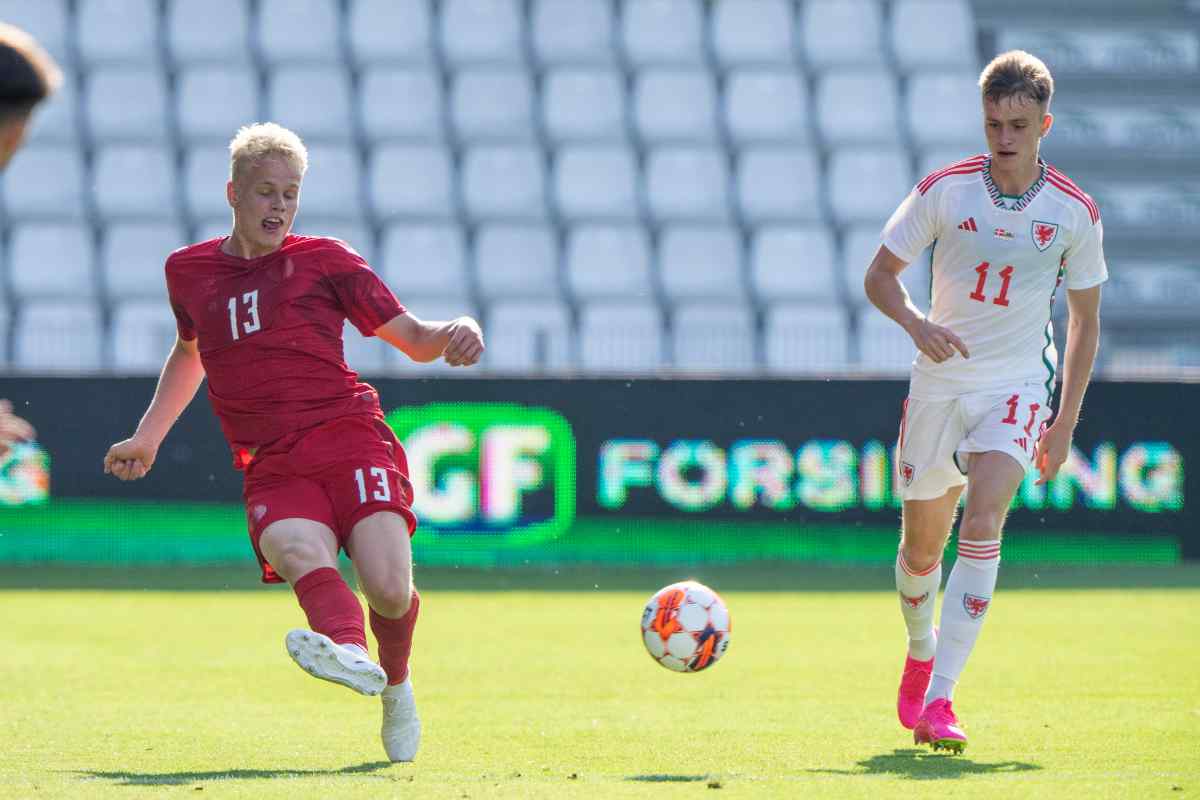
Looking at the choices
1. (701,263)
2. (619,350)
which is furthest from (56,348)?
(701,263)

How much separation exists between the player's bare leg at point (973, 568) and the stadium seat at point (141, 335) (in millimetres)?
10322

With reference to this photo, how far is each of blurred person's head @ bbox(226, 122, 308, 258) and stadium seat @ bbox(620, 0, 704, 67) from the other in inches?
614

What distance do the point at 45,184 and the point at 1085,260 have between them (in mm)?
15344

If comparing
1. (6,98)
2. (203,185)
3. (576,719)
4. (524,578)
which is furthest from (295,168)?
(203,185)

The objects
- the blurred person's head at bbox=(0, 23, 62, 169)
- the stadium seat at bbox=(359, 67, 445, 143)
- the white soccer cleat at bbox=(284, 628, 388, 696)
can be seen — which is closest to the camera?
the blurred person's head at bbox=(0, 23, 62, 169)

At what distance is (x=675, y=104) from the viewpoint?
798 inches

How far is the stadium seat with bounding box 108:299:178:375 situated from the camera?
15.9 meters

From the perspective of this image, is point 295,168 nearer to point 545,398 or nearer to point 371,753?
point 371,753

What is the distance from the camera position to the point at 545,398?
13.7 meters

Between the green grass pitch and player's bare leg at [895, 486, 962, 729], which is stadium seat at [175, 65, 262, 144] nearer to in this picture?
the green grass pitch

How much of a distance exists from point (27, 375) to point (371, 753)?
8.75 metres

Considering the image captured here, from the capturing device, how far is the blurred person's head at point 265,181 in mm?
5309

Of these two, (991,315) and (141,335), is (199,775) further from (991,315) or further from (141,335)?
(141,335)

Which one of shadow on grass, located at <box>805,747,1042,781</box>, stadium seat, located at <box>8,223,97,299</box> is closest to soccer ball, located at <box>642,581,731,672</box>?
shadow on grass, located at <box>805,747,1042,781</box>
